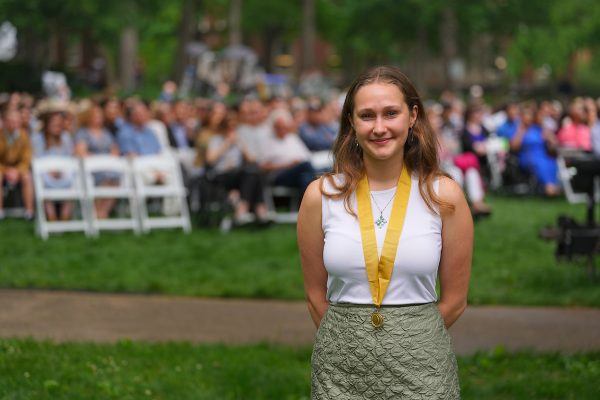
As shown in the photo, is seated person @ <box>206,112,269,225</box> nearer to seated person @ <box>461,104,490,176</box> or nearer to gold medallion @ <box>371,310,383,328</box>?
seated person @ <box>461,104,490,176</box>

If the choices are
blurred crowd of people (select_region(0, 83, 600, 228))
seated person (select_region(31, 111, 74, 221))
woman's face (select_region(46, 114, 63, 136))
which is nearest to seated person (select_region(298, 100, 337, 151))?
blurred crowd of people (select_region(0, 83, 600, 228))

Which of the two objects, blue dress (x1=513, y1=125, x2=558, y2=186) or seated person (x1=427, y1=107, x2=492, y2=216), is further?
blue dress (x1=513, y1=125, x2=558, y2=186)

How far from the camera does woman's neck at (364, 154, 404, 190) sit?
13.1 ft

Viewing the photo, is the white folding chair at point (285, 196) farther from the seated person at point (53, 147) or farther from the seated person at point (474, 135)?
the seated person at point (474, 135)

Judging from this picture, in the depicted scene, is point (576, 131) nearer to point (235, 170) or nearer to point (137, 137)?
point (235, 170)

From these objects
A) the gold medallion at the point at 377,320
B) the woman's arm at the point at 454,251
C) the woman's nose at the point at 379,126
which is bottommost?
the gold medallion at the point at 377,320

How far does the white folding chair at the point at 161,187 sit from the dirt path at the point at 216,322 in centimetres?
465

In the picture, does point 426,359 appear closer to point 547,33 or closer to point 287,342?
point 287,342

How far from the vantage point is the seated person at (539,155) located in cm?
2086

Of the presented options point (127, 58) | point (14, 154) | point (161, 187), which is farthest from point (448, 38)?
point (161, 187)

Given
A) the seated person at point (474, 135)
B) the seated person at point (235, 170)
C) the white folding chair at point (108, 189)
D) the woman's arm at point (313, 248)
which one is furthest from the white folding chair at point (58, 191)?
the woman's arm at point (313, 248)

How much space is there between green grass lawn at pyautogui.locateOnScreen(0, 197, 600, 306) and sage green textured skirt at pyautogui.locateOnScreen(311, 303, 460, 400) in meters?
6.72

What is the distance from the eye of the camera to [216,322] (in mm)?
9516

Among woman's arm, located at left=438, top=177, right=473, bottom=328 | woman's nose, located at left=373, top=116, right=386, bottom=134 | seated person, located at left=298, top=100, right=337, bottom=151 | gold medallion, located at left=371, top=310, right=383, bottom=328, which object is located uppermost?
woman's nose, located at left=373, top=116, right=386, bottom=134
